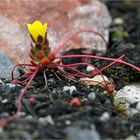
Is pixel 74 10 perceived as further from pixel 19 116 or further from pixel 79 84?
pixel 19 116

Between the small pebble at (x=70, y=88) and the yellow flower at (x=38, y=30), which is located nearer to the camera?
the small pebble at (x=70, y=88)

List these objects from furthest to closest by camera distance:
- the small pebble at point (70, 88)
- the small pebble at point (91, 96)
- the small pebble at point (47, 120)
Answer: the small pebble at point (70, 88) → the small pebble at point (91, 96) → the small pebble at point (47, 120)

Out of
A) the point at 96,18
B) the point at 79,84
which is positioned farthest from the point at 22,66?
the point at 96,18

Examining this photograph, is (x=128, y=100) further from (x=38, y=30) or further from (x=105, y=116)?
(x=38, y=30)

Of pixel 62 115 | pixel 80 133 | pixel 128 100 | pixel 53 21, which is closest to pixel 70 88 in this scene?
pixel 128 100

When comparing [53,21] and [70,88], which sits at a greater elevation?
[53,21]

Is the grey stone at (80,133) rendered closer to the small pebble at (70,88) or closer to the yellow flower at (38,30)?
the small pebble at (70,88)

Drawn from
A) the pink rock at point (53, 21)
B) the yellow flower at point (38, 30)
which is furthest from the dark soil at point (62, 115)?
the pink rock at point (53, 21)

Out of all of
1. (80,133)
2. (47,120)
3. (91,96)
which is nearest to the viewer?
(80,133)

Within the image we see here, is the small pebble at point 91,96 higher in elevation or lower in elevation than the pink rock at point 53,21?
lower
